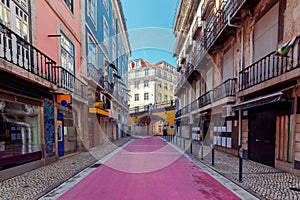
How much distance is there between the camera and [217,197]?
13.3ft

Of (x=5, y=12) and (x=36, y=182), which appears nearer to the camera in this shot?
(x=36, y=182)

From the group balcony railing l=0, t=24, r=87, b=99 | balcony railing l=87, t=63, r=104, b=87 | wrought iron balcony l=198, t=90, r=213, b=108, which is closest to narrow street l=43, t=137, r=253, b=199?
balcony railing l=0, t=24, r=87, b=99

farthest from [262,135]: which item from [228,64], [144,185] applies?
[144,185]

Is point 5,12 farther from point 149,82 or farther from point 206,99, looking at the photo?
point 149,82

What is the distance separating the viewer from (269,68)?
259 inches

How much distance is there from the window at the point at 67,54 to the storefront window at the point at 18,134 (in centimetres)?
345

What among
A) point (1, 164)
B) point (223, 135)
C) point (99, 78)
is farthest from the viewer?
point (99, 78)

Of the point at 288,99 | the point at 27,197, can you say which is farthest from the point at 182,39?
the point at 27,197

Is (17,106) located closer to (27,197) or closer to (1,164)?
(1,164)

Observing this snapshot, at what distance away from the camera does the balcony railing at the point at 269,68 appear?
535cm

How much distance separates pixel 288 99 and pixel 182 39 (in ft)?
67.1

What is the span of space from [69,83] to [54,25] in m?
2.96

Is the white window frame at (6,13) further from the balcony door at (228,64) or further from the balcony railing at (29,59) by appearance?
the balcony door at (228,64)

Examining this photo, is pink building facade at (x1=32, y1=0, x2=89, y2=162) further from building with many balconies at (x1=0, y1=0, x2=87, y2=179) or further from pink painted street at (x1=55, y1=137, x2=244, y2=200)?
pink painted street at (x1=55, y1=137, x2=244, y2=200)
